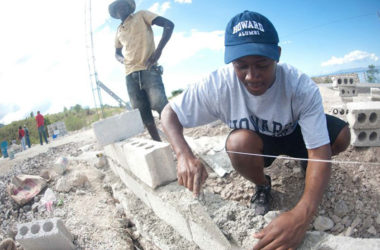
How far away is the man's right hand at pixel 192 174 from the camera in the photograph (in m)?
1.48

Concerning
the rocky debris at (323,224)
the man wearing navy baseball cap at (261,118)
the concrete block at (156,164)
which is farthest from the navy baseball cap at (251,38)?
the rocky debris at (323,224)

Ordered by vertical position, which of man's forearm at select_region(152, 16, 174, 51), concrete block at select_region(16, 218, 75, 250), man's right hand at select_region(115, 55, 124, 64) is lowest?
concrete block at select_region(16, 218, 75, 250)

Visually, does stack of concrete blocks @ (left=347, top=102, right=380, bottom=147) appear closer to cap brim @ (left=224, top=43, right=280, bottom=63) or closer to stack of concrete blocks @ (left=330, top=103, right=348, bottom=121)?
stack of concrete blocks @ (left=330, top=103, right=348, bottom=121)

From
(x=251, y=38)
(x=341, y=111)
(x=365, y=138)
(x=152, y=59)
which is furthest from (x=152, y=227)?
(x=341, y=111)

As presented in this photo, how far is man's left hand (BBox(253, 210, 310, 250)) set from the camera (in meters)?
1.15

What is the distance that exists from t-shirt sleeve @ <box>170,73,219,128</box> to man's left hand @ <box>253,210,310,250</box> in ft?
3.09

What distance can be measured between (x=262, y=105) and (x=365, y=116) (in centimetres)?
191

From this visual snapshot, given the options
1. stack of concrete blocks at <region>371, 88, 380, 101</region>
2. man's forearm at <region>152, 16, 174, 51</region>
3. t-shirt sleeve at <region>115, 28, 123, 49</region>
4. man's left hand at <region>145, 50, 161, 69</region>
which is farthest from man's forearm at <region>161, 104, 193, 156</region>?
stack of concrete blocks at <region>371, 88, 380, 101</region>

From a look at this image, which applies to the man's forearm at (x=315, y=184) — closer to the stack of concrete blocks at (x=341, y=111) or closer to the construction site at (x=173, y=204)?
the construction site at (x=173, y=204)

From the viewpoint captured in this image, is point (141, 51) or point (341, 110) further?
point (341, 110)

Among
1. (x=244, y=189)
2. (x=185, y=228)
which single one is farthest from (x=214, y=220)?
(x=244, y=189)

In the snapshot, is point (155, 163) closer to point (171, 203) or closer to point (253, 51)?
point (171, 203)

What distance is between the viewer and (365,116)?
2.82 meters

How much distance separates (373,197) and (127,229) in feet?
7.27
